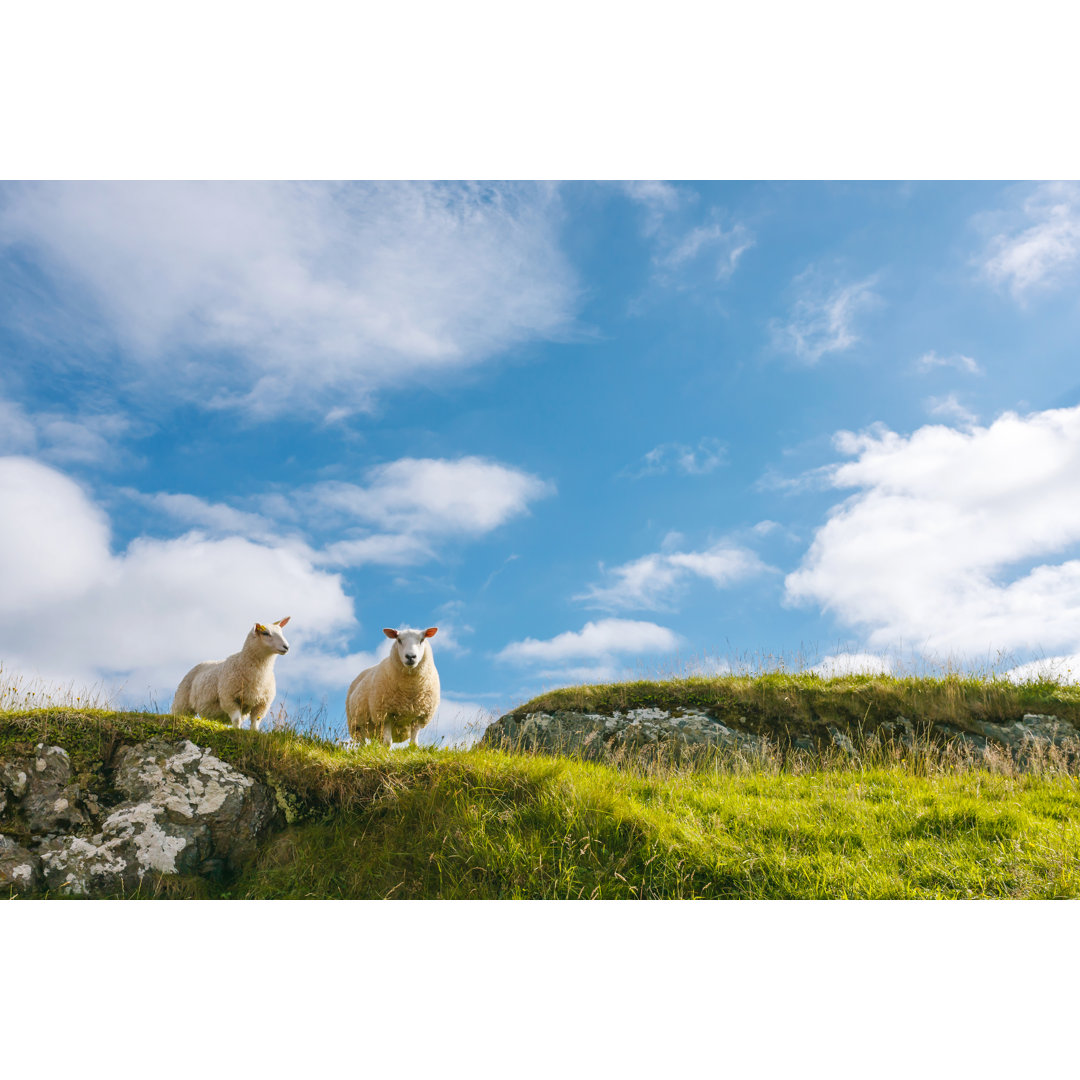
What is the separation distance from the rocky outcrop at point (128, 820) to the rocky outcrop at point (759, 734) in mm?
6513

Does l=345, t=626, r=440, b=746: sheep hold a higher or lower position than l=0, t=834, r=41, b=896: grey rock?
higher

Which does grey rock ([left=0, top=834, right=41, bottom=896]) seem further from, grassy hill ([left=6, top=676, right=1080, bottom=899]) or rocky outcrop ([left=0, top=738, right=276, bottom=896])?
grassy hill ([left=6, top=676, right=1080, bottom=899])

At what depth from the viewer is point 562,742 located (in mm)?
14602

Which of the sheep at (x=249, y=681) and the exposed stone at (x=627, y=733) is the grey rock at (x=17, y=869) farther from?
the exposed stone at (x=627, y=733)

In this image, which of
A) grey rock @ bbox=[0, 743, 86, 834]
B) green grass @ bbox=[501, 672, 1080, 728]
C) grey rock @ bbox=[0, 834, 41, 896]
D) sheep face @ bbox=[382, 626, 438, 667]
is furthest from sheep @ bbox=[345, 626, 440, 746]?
grey rock @ bbox=[0, 834, 41, 896]

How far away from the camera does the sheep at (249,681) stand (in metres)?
12.3

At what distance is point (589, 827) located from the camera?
6922mm

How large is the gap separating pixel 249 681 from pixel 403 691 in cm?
283

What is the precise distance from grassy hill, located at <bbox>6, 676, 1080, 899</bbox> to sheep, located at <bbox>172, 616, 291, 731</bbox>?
3637 mm

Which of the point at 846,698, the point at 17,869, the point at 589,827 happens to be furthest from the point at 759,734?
the point at 17,869

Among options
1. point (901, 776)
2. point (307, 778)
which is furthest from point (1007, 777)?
point (307, 778)

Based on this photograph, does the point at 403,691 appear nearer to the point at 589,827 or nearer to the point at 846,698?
the point at 589,827

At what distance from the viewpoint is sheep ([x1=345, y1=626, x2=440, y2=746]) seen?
11.9 m

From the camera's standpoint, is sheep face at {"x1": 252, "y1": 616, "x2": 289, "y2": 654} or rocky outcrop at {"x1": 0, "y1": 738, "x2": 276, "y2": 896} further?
sheep face at {"x1": 252, "y1": 616, "x2": 289, "y2": 654}
